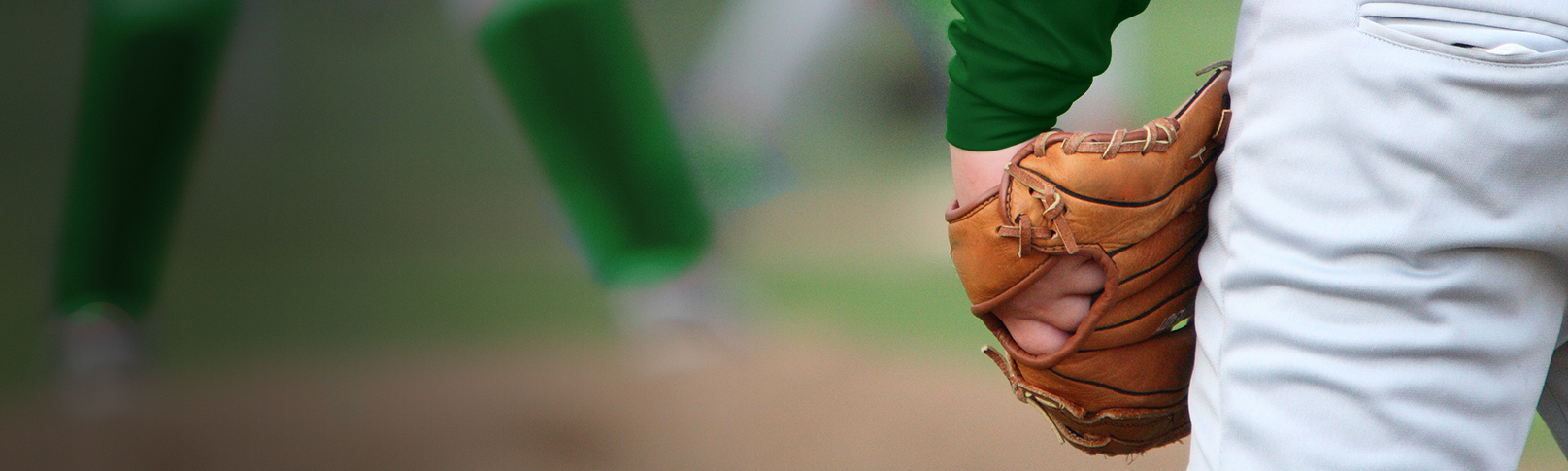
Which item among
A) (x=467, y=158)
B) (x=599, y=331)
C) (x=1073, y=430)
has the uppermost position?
(x=467, y=158)

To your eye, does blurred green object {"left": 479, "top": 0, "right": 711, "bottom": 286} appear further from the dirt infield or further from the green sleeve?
the green sleeve

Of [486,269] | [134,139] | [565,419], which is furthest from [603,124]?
[134,139]

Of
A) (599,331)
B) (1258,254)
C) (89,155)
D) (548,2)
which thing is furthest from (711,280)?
(1258,254)

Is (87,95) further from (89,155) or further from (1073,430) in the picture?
(1073,430)

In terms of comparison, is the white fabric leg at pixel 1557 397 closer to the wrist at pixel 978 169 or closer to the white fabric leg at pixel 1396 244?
the white fabric leg at pixel 1396 244

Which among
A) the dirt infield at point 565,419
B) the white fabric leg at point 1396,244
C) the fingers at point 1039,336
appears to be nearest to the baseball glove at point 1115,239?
the fingers at point 1039,336

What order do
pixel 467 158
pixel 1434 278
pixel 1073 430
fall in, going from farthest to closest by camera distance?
1. pixel 467 158
2. pixel 1073 430
3. pixel 1434 278
